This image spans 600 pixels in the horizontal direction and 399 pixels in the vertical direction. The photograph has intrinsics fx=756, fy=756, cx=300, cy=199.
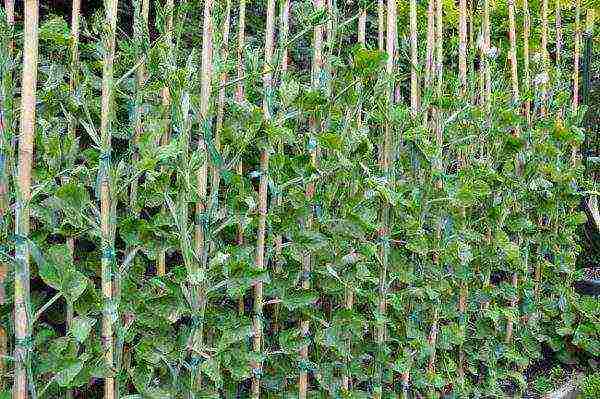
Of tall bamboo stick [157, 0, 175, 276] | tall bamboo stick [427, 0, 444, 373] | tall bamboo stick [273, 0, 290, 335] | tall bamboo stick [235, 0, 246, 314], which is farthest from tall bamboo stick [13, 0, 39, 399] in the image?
tall bamboo stick [427, 0, 444, 373]

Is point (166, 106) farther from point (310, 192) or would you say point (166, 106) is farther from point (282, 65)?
point (310, 192)

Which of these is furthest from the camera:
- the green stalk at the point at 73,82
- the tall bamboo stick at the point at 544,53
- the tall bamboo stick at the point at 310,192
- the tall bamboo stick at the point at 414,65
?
the tall bamboo stick at the point at 544,53

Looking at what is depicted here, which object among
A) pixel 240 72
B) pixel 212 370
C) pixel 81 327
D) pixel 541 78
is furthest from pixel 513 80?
pixel 81 327

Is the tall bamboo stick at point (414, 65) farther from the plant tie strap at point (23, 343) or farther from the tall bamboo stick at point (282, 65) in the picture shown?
the plant tie strap at point (23, 343)

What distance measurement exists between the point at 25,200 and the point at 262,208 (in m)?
0.88

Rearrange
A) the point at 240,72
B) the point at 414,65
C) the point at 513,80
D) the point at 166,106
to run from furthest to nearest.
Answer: the point at 513,80 → the point at 414,65 → the point at 240,72 → the point at 166,106

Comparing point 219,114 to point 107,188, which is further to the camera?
point 219,114

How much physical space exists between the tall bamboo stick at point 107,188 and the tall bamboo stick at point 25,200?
8.2 inches

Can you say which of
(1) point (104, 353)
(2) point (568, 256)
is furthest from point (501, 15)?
(1) point (104, 353)

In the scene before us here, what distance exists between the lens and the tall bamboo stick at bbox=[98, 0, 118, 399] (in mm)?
2256

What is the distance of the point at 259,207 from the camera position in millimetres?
2734

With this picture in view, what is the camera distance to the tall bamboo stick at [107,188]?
2256 millimetres

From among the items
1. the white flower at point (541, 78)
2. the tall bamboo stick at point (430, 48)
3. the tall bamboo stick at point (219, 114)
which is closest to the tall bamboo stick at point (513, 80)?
the white flower at point (541, 78)

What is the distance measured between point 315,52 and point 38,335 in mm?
1446
